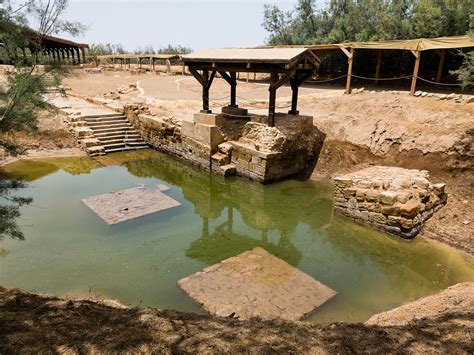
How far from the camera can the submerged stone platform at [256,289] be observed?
5105 mm

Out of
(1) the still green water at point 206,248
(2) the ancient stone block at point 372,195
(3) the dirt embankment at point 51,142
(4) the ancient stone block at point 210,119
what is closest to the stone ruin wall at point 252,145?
(4) the ancient stone block at point 210,119

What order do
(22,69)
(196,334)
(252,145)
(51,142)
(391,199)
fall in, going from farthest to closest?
(51,142)
(252,145)
(391,199)
(22,69)
(196,334)

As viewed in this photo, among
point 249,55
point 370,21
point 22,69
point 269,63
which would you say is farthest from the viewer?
point 370,21

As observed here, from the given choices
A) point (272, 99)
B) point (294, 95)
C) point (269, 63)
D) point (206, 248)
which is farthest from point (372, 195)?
point (294, 95)

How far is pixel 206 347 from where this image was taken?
3096mm

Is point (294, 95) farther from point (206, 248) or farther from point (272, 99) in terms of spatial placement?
point (206, 248)

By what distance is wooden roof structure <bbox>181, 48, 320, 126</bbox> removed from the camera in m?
9.54

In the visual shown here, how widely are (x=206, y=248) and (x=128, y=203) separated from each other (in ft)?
9.44

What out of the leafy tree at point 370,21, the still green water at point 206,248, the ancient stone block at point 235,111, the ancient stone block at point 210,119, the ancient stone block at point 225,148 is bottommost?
the still green water at point 206,248

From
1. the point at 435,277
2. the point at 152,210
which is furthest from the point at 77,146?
the point at 435,277

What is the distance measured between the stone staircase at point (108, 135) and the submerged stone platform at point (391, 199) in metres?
9.39

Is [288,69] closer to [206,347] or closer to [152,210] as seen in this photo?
[152,210]

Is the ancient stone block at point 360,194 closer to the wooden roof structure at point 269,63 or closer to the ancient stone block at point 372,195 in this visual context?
the ancient stone block at point 372,195

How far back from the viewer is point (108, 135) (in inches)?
563
